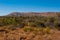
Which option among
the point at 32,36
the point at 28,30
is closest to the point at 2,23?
the point at 28,30

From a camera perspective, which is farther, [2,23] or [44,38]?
[2,23]

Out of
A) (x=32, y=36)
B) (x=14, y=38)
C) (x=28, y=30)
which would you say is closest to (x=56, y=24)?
(x=28, y=30)

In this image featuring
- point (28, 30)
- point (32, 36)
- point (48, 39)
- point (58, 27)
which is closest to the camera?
point (48, 39)

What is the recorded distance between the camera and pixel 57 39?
1784 centimetres

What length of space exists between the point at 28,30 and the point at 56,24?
8429 millimetres

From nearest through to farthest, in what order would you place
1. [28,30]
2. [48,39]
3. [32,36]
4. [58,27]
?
[48,39] < [32,36] < [28,30] < [58,27]

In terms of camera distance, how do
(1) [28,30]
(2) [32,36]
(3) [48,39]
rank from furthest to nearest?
(1) [28,30]
(2) [32,36]
(3) [48,39]

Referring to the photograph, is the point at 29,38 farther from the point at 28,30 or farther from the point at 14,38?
the point at 28,30

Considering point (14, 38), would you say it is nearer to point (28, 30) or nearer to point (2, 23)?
point (28, 30)

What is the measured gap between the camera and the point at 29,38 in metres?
18.2

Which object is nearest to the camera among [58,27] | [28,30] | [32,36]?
[32,36]

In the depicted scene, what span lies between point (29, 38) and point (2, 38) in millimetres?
2677

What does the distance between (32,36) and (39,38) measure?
46.0 inches

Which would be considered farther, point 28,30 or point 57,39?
point 28,30
